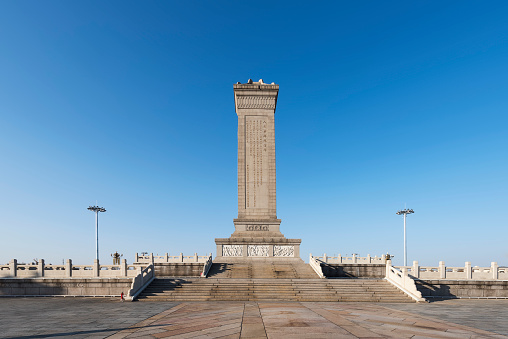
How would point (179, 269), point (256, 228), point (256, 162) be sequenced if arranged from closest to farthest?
point (179, 269), point (256, 228), point (256, 162)

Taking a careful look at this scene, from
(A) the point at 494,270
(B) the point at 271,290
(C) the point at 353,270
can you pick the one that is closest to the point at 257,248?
(C) the point at 353,270

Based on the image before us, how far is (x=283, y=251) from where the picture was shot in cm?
3212

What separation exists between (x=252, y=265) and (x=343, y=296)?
11.2m

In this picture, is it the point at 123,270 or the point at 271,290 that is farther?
the point at 123,270

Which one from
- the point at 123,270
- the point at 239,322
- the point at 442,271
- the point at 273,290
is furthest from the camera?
the point at 442,271

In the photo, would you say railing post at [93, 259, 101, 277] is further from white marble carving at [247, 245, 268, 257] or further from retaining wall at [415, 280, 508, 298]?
retaining wall at [415, 280, 508, 298]

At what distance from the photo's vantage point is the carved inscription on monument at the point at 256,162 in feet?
118

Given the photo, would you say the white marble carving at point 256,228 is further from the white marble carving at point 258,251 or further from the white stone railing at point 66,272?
the white stone railing at point 66,272

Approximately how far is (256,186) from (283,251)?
8201 mm

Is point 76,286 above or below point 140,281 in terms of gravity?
below

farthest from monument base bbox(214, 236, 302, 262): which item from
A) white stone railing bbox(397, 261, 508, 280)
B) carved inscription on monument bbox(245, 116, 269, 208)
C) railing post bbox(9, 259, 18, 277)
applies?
railing post bbox(9, 259, 18, 277)

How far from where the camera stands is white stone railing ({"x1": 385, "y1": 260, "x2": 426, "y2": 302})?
1976 centimetres

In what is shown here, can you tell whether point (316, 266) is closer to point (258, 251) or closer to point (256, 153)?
point (258, 251)

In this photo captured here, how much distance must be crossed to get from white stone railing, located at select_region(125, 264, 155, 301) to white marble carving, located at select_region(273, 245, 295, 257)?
13626 mm
